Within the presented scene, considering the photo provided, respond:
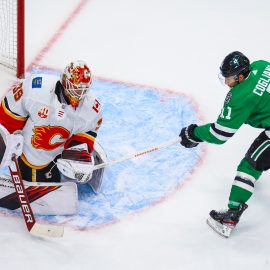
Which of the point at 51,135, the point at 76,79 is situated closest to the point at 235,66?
the point at 76,79

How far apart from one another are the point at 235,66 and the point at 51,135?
100cm

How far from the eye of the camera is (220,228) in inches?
116

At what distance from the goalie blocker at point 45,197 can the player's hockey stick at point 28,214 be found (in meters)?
0.09

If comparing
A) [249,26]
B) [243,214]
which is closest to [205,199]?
[243,214]

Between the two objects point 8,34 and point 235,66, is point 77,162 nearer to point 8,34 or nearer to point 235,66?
point 235,66

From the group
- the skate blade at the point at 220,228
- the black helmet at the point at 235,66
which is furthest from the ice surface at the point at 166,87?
the black helmet at the point at 235,66

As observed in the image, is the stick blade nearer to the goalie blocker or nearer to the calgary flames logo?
the goalie blocker

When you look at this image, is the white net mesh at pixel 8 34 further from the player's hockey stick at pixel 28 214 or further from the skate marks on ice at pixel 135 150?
the player's hockey stick at pixel 28 214

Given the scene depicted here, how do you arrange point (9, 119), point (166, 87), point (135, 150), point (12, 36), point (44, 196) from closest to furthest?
point (9, 119)
point (44, 196)
point (135, 150)
point (166, 87)
point (12, 36)

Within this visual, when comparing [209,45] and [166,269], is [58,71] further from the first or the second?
[166,269]

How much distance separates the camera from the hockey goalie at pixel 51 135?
2.71 meters

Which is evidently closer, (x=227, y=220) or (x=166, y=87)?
(x=227, y=220)

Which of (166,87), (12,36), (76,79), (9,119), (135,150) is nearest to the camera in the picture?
(76,79)

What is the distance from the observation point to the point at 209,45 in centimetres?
491
